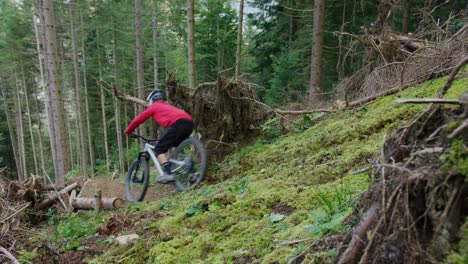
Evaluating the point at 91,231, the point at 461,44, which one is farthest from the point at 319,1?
the point at 91,231

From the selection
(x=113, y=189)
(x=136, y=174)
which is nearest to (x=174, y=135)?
(x=136, y=174)

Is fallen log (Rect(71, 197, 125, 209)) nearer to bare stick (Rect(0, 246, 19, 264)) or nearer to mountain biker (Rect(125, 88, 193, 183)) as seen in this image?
mountain biker (Rect(125, 88, 193, 183))

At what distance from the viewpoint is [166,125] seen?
6.46m

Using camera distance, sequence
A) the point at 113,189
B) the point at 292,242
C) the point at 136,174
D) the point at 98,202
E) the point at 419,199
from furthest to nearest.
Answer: the point at 113,189, the point at 136,174, the point at 98,202, the point at 292,242, the point at 419,199

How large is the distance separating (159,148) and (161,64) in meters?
25.8

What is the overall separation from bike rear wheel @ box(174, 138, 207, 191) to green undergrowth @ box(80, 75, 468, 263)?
102cm

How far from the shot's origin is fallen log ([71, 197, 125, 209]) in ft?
20.5

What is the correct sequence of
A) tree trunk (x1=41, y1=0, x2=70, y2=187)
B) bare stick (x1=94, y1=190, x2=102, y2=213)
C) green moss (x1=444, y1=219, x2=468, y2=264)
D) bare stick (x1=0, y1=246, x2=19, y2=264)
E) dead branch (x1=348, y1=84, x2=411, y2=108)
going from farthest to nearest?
tree trunk (x1=41, y1=0, x2=70, y2=187) → bare stick (x1=94, y1=190, x2=102, y2=213) → dead branch (x1=348, y1=84, x2=411, y2=108) → bare stick (x1=0, y1=246, x2=19, y2=264) → green moss (x1=444, y1=219, x2=468, y2=264)

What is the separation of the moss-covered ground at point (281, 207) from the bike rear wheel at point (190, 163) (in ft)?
3.37

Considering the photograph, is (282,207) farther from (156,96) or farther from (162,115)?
(156,96)

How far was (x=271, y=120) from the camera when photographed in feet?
23.7

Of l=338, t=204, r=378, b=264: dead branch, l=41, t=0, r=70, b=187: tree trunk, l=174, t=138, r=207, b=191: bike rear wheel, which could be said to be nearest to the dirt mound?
l=338, t=204, r=378, b=264: dead branch

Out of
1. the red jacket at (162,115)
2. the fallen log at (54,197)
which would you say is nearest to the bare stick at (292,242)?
the red jacket at (162,115)

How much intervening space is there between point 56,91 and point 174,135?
4930 mm
